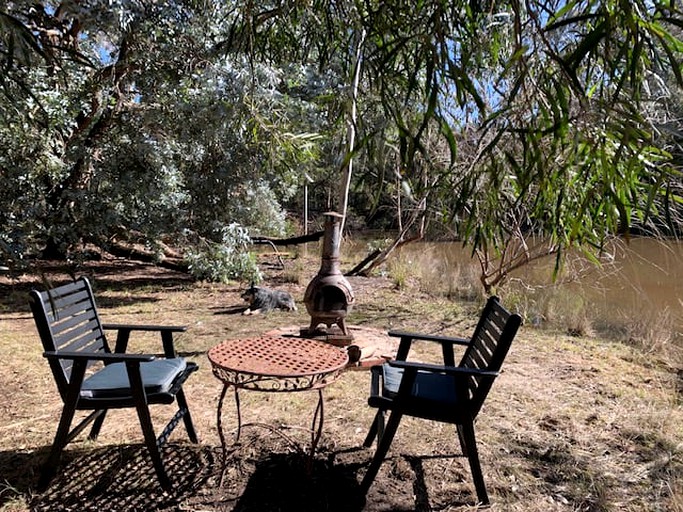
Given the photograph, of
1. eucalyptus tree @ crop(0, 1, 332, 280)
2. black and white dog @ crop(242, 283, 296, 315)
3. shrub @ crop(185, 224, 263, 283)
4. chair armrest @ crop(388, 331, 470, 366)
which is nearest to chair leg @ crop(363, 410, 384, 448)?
chair armrest @ crop(388, 331, 470, 366)

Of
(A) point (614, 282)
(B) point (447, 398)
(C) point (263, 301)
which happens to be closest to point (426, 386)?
(B) point (447, 398)

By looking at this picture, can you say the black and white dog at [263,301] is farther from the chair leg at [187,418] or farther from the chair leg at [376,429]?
the chair leg at [376,429]

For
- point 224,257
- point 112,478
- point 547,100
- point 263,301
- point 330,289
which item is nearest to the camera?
point 547,100

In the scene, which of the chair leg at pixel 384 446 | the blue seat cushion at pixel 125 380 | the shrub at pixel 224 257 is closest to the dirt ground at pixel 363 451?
the chair leg at pixel 384 446

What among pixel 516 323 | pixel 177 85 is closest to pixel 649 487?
pixel 516 323

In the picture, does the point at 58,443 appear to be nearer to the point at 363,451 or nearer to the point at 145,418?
the point at 145,418

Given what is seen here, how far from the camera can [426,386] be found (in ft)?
7.84

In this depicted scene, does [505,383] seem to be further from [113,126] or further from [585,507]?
[113,126]

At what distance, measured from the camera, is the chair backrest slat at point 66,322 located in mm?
2199

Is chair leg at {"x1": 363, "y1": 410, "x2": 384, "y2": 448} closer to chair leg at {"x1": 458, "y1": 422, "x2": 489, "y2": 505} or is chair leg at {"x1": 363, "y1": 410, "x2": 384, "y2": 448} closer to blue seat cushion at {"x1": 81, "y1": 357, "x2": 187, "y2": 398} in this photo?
chair leg at {"x1": 458, "y1": 422, "x2": 489, "y2": 505}

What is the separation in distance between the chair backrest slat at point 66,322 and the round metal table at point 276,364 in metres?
0.63

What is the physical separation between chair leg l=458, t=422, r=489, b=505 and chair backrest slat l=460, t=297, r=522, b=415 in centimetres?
8

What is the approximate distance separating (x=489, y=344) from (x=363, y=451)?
32.2 inches

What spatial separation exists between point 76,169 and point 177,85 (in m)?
1.59
